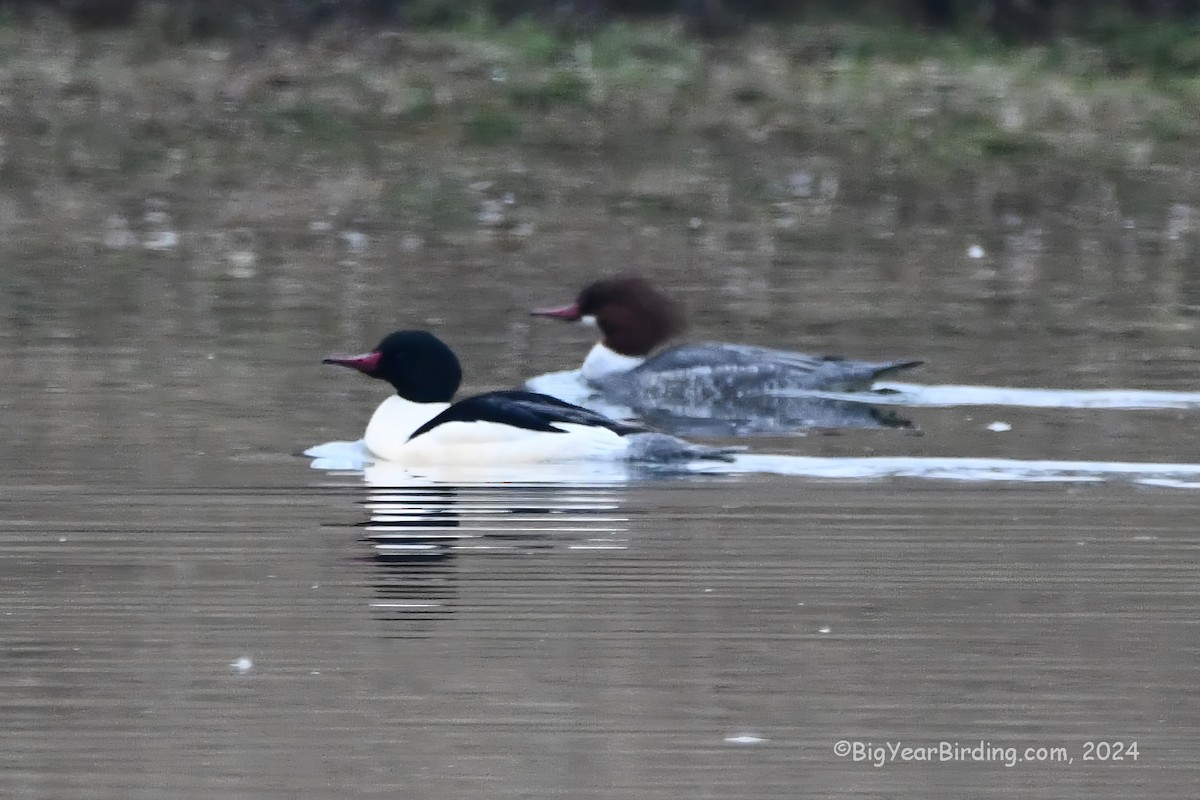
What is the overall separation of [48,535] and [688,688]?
2.71m

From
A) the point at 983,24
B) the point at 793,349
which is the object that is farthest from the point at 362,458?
the point at 983,24

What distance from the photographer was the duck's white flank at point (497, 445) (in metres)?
9.77

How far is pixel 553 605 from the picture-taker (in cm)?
690

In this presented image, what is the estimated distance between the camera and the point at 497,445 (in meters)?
9.77

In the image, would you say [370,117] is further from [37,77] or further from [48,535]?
[48,535]

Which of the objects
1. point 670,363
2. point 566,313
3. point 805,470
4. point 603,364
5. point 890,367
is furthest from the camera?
point 566,313

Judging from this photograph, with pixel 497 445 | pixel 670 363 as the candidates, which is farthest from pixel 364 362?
pixel 670 363

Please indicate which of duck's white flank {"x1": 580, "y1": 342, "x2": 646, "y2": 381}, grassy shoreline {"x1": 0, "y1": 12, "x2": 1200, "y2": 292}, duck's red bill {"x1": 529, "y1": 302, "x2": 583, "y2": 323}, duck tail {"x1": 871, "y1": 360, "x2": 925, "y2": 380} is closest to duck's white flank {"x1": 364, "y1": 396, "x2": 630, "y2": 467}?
duck tail {"x1": 871, "y1": 360, "x2": 925, "y2": 380}

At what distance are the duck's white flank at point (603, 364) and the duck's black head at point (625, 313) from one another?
0.14 m

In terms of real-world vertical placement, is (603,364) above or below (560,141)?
above

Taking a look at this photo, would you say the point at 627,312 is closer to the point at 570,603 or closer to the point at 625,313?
the point at 625,313

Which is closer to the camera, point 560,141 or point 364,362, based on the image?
point 364,362

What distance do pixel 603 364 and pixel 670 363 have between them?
0.55m

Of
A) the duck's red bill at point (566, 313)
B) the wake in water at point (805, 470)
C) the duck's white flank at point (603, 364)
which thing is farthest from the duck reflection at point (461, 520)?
the duck's red bill at point (566, 313)
